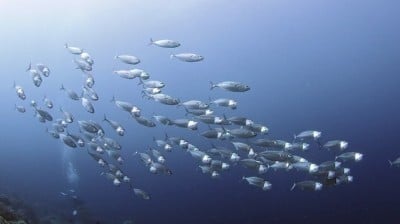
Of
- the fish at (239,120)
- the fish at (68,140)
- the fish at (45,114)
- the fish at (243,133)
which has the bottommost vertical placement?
the fish at (68,140)

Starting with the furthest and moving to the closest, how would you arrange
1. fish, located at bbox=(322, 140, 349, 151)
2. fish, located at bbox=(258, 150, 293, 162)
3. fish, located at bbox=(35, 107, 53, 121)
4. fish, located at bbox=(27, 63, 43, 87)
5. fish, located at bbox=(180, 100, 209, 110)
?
1. fish, located at bbox=(35, 107, 53, 121)
2. fish, located at bbox=(27, 63, 43, 87)
3. fish, located at bbox=(322, 140, 349, 151)
4. fish, located at bbox=(180, 100, 209, 110)
5. fish, located at bbox=(258, 150, 293, 162)

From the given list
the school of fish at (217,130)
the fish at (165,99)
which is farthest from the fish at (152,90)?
the fish at (165,99)

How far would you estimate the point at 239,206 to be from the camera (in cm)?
3131

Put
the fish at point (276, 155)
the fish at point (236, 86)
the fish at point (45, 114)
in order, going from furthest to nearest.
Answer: the fish at point (45, 114), the fish at point (276, 155), the fish at point (236, 86)

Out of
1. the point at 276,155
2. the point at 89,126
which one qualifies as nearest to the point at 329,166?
the point at 276,155

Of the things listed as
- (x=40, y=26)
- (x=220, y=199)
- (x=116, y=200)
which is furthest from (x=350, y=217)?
(x=40, y=26)

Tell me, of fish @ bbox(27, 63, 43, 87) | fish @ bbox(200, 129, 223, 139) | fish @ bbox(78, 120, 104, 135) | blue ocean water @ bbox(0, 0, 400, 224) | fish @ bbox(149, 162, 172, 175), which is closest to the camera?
fish @ bbox(200, 129, 223, 139)

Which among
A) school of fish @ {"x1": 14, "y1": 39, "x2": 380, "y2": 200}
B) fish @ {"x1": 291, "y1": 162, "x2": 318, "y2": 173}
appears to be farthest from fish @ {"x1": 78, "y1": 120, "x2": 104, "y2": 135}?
fish @ {"x1": 291, "y1": 162, "x2": 318, "y2": 173}

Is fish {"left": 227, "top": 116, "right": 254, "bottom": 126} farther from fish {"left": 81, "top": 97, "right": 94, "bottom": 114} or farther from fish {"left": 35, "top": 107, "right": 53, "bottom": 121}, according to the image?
fish {"left": 35, "top": 107, "right": 53, "bottom": 121}

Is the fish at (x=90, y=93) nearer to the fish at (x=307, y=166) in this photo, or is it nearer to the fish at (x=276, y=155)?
the fish at (x=276, y=155)

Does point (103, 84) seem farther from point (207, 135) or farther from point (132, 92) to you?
point (207, 135)

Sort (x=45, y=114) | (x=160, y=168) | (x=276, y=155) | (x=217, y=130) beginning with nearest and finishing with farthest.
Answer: (x=276, y=155), (x=217, y=130), (x=160, y=168), (x=45, y=114)

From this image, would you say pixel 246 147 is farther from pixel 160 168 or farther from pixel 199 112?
pixel 160 168

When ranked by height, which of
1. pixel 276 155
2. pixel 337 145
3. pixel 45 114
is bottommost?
pixel 45 114
